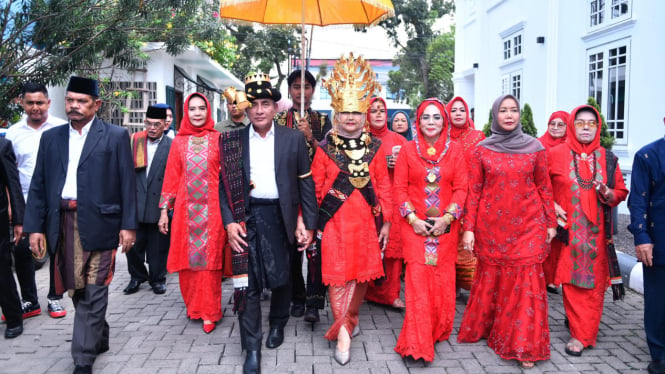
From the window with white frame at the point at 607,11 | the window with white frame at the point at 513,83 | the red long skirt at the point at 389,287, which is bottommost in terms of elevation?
the red long skirt at the point at 389,287

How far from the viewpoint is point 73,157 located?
3.76 m

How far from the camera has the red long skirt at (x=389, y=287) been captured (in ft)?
16.9

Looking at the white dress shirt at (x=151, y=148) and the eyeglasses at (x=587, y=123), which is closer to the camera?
the eyeglasses at (x=587, y=123)

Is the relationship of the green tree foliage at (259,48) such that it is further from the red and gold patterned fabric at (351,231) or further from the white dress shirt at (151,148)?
the red and gold patterned fabric at (351,231)

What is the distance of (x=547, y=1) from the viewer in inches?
523

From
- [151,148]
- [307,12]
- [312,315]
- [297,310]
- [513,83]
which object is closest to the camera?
[312,315]

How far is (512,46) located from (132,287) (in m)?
13.9

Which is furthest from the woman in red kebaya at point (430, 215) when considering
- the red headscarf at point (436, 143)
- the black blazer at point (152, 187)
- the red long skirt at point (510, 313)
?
the black blazer at point (152, 187)

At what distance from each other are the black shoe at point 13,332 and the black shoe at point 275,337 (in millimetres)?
2186

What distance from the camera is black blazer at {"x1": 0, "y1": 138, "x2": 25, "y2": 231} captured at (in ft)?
14.2

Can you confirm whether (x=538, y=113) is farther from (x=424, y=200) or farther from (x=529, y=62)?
(x=424, y=200)

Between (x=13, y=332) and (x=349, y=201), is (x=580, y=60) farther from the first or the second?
(x=13, y=332)

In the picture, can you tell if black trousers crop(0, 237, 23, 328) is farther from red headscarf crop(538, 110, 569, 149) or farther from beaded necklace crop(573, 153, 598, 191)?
red headscarf crop(538, 110, 569, 149)

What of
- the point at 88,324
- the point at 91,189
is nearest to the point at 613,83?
the point at 91,189
